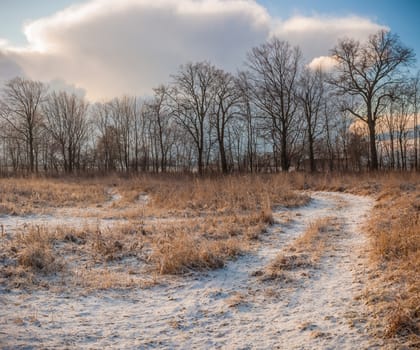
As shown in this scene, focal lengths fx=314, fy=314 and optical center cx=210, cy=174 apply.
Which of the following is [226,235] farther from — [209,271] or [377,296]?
[377,296]

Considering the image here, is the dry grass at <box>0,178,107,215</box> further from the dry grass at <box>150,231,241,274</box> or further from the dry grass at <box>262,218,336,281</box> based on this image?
the dry grass at <box>262,218,336,281</box>

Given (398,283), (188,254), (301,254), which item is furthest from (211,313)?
(301,254)

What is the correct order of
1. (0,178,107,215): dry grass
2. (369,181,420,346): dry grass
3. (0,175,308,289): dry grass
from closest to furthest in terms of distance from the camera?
1. (369,181,420,346): dry grass
2. (0,175,308,289): dry grass
3. (0,178,107,215): dry grass

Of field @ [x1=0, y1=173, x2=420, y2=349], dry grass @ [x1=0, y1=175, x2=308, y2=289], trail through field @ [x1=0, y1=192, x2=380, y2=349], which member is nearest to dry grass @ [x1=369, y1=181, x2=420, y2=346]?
field @ [x1=0, y1=173, x2=420, y2=349]

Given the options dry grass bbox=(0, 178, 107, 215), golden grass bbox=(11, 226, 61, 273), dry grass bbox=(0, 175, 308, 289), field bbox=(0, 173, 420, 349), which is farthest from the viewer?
dry grass bbox=(0, 178, 107, 215)

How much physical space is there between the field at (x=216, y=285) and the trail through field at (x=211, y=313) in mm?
13

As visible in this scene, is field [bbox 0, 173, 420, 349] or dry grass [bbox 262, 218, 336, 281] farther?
dry grass [bbox 262, 218, 336, 281]

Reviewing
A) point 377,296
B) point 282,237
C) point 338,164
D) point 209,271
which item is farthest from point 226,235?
point 338,164

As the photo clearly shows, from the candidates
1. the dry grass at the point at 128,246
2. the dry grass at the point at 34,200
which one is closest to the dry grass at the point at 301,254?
the dry grass at the point at 128,246

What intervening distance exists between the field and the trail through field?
13 mm

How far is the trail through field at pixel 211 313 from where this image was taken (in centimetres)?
290

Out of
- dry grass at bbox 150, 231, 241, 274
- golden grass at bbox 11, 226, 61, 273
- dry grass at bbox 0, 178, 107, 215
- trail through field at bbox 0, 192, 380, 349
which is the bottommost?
trail through field at bbox 0, 192, 380, 349

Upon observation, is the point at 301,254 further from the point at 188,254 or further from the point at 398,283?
the point at 188,254

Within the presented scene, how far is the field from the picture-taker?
117 inches
